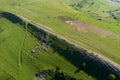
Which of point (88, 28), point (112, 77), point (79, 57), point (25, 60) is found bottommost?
point (25, 60)

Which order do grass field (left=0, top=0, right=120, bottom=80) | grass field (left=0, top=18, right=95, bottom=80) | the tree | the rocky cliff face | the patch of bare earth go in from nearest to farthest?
the tree → the rocky cliff face → grass field (left=0, top=18, right=95, bottom=80) → grass field (left=0, top=0, right=120, bottom=80) → the patch of bare earth

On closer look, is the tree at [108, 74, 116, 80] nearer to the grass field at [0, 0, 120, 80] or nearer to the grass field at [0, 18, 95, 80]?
the grass field at [0, 18, 95, 80]

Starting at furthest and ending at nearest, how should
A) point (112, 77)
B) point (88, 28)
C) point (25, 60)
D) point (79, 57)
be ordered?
point (88, 28) < point (25, 60) < point (79, 57) < point (112, 77)

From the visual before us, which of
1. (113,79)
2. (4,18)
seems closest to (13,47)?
(4,18)

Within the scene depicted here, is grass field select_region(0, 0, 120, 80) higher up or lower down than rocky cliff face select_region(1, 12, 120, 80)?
lower down

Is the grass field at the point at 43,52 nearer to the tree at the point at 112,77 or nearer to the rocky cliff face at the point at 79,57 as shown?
the rocky cliff face at the point at 79,57

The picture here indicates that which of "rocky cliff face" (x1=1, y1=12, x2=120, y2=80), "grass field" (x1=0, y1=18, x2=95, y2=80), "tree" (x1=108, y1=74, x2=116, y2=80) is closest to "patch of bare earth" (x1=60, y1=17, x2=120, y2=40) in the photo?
"rocky cliff face" (x1=1, y1=12, x2=120, y2=80)

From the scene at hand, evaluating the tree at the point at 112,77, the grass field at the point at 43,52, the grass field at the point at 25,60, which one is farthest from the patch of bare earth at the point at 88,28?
the tree at the point at 112,77

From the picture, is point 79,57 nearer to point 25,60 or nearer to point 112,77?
point 112,77

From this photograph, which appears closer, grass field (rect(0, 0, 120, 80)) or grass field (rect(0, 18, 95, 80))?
grass field (rect(0, 18, 95, 80))

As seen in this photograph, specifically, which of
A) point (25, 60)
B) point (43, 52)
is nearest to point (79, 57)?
point (43, 52)
